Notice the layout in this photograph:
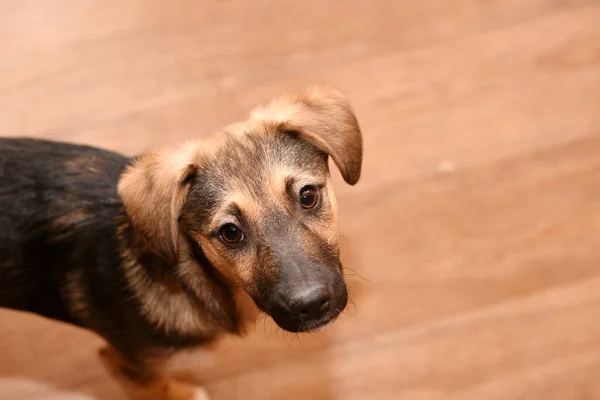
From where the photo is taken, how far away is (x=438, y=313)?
244 centimetres

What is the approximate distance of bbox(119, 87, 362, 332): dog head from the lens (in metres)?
1.63

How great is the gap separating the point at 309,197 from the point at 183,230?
14.8 inches

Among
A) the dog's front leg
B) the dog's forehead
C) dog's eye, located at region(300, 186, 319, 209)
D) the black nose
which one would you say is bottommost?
the dog's front leg

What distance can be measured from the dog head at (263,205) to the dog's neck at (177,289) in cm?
2

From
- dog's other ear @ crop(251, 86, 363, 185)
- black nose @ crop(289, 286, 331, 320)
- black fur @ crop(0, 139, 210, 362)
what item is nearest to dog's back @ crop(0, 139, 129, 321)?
black fur @ crop(0, 139, 210, 362)

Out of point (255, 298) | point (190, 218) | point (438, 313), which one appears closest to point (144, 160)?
point (190, 218)

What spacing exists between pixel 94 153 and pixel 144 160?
0.82 ft

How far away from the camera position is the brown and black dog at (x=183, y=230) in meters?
1.65

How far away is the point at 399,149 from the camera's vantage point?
2705 mm

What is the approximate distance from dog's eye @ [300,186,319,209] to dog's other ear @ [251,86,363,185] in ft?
0.37

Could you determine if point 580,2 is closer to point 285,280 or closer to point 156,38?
point 156,38

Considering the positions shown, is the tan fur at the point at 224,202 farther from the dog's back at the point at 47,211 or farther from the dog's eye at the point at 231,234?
the dog's back at the point at 47,211

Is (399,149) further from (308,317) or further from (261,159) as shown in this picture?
(308,317)

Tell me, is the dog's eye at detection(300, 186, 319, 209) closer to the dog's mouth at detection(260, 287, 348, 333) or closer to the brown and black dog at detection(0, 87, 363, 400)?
the brown and black dog at detection(0, 87, 363, 400)
